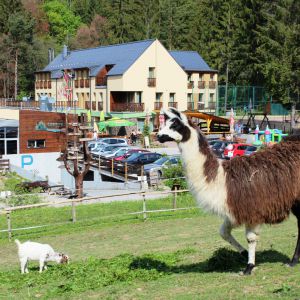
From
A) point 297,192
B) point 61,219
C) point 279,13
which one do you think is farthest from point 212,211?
point 279,13

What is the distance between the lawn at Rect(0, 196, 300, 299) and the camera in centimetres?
711

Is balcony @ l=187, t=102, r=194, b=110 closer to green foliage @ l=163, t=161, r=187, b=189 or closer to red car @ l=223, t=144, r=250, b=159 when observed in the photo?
red car @ l=223, t=144, r=250, b=159

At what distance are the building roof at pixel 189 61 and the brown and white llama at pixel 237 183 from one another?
182 ft

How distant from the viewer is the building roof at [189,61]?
63438 mm

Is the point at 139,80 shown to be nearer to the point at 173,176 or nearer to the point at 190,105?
the point at 190,105

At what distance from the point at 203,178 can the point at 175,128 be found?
0.79 metres

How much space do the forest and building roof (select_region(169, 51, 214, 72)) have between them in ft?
18.7

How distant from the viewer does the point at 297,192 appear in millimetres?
7617

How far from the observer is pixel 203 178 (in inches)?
293

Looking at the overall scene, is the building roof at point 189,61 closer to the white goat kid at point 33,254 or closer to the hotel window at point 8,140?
the hotel window at point 8,140

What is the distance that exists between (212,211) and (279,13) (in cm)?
5288

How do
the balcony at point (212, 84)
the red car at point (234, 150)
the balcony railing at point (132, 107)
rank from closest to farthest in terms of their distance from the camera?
the red car at point (234, 150) < the balcony railing at point (132, 107) < the balcony at point (212, 84)

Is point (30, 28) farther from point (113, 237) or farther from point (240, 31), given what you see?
point (113, 237)

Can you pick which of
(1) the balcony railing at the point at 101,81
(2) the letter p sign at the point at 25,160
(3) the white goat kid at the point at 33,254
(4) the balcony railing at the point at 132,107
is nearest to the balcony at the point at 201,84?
(4) the balcony railing at the point at 132,107
